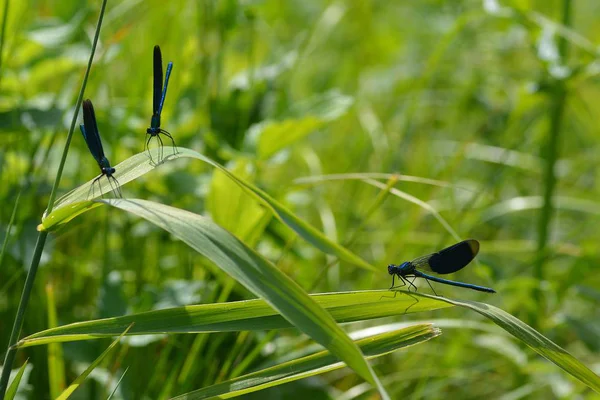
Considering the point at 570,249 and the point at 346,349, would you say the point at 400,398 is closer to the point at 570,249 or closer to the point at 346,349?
the point at 570,249

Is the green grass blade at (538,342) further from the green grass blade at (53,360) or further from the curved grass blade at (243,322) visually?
the green grass blade at (53,360)

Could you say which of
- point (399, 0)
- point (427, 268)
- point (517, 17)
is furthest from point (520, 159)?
point (399, 0)

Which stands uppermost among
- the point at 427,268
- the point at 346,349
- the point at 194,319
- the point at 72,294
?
the point at 72,294

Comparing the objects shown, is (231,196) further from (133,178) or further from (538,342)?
(538,342)

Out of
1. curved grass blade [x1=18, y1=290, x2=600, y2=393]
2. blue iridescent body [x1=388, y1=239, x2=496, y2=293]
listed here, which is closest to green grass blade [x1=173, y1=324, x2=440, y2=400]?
curved grass blade [x1=18, y1=290, x2=600, y2=393]

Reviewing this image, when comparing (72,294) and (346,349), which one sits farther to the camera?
(72,294)

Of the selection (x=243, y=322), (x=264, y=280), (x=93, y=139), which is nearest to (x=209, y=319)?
(x=243, y=322)

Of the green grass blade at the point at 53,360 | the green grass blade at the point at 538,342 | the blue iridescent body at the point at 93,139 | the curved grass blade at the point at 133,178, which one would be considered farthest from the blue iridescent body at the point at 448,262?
the green grass blade at the point at 53,360
